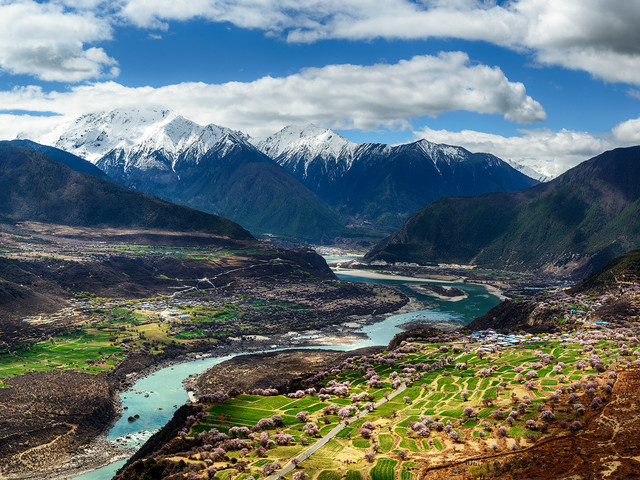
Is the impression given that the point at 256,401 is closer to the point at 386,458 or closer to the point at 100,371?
the point at 386,458

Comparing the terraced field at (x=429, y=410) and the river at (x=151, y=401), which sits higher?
the terraced field at (x=429, y=410)

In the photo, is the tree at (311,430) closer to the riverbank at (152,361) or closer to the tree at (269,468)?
the tree at (269,468)

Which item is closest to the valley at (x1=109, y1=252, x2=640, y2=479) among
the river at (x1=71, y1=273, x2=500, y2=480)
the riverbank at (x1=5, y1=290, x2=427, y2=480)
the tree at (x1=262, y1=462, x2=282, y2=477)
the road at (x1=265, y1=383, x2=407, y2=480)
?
the tree at (x1=262, y1=462, x2=282, y2=477)

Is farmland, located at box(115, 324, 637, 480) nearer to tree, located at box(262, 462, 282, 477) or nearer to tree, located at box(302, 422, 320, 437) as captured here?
tree, located at box(302, 422, 320, 437)

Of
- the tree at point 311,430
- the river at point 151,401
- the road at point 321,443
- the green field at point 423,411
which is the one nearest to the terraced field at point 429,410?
the green field at point 423,411

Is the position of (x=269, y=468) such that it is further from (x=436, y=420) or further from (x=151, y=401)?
(x=151, y=401)

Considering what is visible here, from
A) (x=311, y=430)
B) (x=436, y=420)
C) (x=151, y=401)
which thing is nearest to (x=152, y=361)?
(x=151, y=401)

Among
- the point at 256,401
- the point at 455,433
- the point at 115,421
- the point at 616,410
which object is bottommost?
the point at 115,421

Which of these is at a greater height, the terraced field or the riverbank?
the terraced field

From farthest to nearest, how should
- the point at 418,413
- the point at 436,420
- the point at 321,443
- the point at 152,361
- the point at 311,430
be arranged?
the point at 152,361 < the point at 418,413 < the point at 436,420 < the point at 311,430 < the point at 321,443

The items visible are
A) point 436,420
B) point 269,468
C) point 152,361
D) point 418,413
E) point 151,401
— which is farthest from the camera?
point 152,361

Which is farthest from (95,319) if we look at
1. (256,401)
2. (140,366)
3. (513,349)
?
(513,349)
